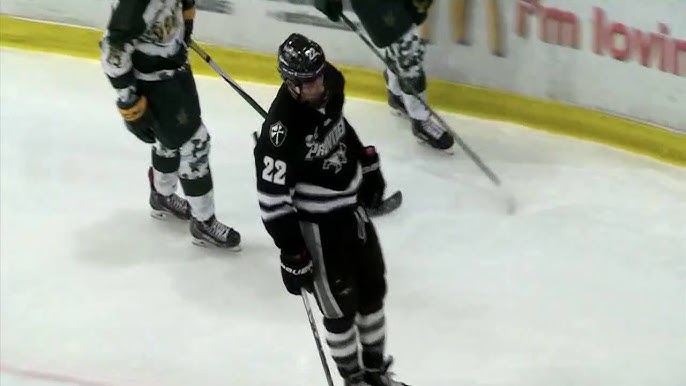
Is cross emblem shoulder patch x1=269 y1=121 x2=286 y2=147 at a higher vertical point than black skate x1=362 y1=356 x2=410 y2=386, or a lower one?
higher

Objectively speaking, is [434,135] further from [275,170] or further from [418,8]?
[275,170]

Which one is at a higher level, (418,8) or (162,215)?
(418,8)

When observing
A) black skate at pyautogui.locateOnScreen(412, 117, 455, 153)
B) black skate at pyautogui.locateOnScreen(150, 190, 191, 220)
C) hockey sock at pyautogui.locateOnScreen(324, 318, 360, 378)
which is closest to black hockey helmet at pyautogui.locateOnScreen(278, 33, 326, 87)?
hockey sock at pyautogui.locateOnScreen(324, 318, 360, 378)

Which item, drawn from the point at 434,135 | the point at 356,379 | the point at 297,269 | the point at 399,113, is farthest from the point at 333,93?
the point at 399,113

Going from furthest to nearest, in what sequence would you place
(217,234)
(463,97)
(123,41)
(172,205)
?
1. (463,97)
2. (172,205)
3. (217,234)
4. (123,41)

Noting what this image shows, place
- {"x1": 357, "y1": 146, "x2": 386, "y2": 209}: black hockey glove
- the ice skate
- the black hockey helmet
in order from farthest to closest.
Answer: the ice skate, {"x1": 357, "y1": 146, "x2": 386, "y2": 209}: black hockey glove, the black hockey helmet

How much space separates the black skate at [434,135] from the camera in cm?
339

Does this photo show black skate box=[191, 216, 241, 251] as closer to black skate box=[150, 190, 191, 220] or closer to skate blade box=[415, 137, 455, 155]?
black skate box=[150, 190, 191, 220]

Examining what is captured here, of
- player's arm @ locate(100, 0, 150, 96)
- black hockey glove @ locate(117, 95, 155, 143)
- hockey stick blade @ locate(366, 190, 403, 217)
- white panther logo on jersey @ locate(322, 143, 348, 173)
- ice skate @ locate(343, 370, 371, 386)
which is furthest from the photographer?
hockey stick blade @ locate(366, 190, 403, 217)

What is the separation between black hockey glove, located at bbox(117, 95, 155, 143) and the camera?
265cm

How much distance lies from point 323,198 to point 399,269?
874mm

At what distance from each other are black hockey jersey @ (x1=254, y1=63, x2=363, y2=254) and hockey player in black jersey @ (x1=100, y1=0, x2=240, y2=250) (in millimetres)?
718

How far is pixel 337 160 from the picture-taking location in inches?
82.0

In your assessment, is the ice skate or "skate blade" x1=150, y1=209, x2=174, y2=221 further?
"skate blade" x1=150, y1=209, x2=174, y2=221
